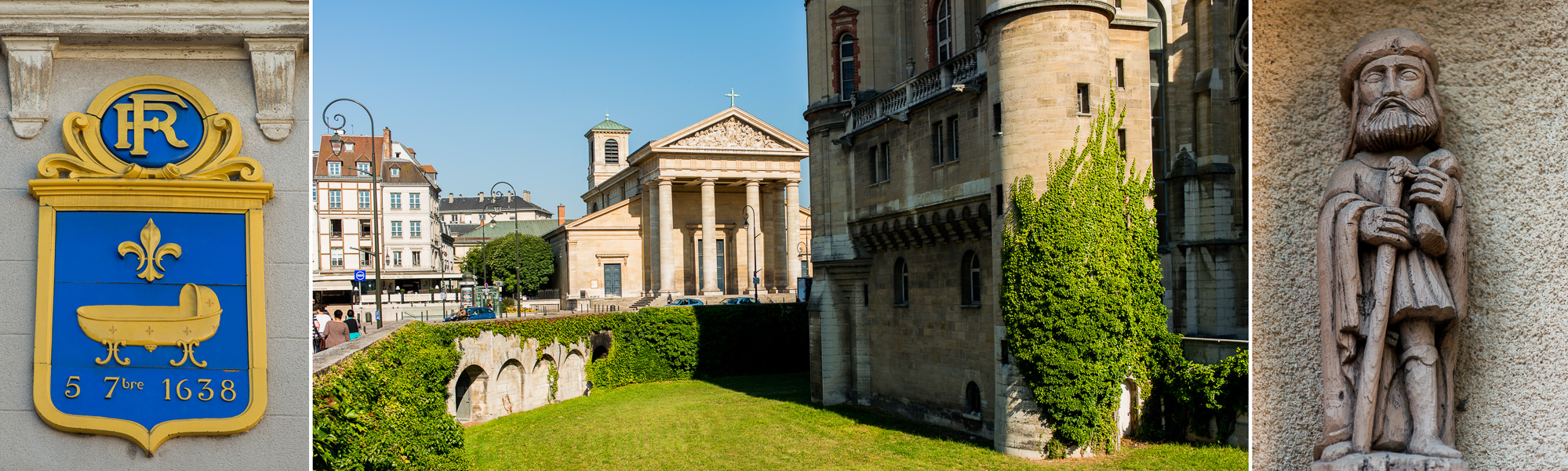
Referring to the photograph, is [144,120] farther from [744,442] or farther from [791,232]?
[791,232]

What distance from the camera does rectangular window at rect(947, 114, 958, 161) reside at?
25.9 m

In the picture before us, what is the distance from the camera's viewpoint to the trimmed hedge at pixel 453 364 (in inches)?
372

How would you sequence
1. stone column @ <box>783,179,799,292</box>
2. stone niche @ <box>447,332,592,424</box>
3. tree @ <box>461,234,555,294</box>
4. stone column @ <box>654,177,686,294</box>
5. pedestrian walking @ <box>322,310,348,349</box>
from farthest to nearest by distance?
tree @ <box>461,234,555,294</box> → stone column @ <box>783,179,799,292</box> → stone column @ <box>654,177,686,294</box> → stone niche @ <box>447,332,592,424</box> → pedestrian walking @ <box>322,310,348,349</box>

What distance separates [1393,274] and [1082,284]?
17602 millimetres

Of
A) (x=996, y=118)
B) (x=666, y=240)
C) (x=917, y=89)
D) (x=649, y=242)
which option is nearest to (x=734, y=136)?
→ (x=666, y=240)

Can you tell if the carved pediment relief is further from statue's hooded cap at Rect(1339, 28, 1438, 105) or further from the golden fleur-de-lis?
statue's hooded cap at Rect(1339, 28, 1438, 105)

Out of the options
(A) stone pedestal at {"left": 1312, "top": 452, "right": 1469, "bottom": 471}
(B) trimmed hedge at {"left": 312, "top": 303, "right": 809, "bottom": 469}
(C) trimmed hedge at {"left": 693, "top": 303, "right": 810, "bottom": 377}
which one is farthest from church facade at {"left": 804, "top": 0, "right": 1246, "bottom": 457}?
(A) stone pedestal at {"left": 1312, "top": 452, "right": 1469, "bottom": 471}

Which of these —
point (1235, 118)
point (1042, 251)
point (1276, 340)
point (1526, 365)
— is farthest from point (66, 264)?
point (1235, 118)

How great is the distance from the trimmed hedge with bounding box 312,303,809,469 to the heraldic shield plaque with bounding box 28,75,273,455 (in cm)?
264

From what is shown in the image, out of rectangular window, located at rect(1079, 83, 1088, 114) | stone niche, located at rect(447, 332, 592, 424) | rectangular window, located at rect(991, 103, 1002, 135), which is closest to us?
rectangular window, located at rect(1079, 83, 1088, 114)

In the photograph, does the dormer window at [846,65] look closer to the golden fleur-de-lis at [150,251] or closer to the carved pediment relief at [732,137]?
the golden fleur-de-lis at [150,251]

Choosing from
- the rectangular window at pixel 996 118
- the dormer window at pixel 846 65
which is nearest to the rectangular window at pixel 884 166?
the dormer window at pixel 846 65

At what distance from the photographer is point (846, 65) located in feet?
108

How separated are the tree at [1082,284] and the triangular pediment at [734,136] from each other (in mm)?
50084
